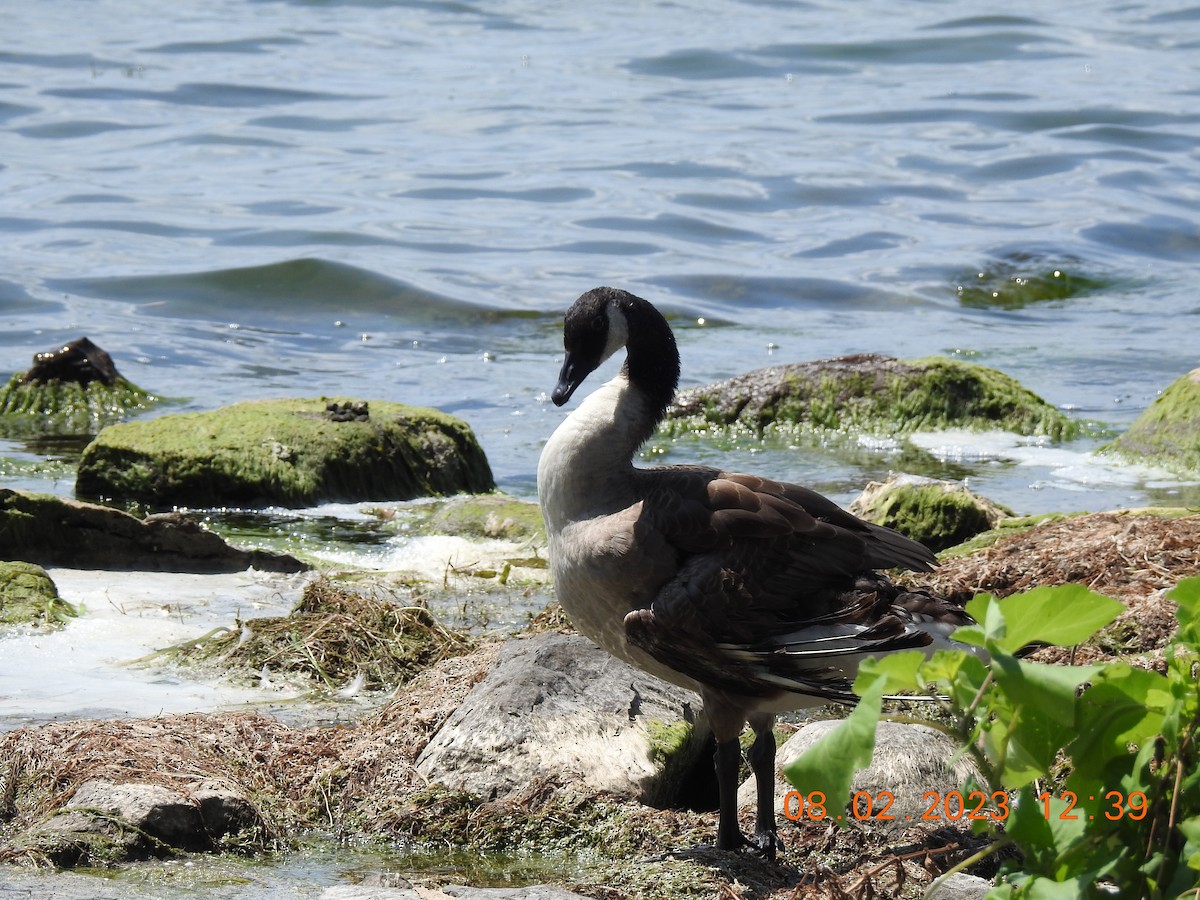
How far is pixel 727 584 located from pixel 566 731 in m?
1.03

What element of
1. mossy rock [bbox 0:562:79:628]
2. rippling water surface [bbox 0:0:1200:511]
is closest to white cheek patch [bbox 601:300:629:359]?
mossy rock [bbox 0:562:79:628]

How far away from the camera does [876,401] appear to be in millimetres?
13711

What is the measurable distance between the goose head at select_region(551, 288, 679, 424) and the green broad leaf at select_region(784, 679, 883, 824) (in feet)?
9.57

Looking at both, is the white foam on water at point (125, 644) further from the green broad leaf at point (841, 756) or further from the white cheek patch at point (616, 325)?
the green broad leaf at point (841, 756)

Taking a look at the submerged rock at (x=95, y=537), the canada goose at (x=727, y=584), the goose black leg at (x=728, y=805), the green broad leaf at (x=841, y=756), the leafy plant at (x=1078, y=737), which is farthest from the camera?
the submerged rock at (x=95, y=537)

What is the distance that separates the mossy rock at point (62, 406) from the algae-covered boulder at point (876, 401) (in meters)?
4.81

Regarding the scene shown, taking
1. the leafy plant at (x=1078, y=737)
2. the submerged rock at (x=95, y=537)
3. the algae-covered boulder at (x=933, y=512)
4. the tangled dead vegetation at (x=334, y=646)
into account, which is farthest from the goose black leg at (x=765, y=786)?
the submerged rock at (x=95, y=537)

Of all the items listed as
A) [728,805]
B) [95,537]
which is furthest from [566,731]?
[95,537]

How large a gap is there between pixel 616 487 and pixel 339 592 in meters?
2.65

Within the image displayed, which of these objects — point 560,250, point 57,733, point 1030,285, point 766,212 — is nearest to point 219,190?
point 560,250

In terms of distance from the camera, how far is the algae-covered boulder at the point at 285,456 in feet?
35.6

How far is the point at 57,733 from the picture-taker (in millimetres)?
5477

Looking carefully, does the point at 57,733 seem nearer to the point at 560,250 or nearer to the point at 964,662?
the point at 964,662

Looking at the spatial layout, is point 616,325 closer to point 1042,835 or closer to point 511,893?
point 511,893
